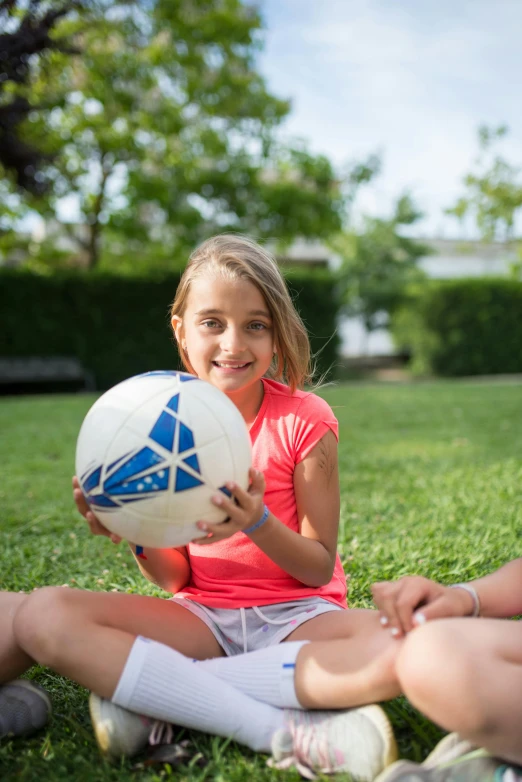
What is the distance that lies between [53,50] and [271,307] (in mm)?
7677

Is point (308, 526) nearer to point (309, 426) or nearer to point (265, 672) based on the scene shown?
point (309, 426)

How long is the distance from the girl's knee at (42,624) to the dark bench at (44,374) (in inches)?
462

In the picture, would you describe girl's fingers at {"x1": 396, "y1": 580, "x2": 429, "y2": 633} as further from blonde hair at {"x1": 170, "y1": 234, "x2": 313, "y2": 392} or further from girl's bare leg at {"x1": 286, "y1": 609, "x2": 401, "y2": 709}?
blonde hair at {"x1": 170, "y1": 234, "x2": 313, "y2": 392}

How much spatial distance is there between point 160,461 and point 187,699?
57cm

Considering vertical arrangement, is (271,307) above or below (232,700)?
above

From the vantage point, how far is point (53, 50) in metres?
8.23

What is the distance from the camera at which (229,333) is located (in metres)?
2.00

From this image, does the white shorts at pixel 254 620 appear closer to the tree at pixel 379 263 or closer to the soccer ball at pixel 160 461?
the soccer ball at pixel 160 461

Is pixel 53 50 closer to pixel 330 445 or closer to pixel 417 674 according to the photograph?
pixel 330 445

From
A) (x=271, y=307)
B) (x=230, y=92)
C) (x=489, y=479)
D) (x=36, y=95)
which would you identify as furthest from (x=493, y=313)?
(x=271, y=307)

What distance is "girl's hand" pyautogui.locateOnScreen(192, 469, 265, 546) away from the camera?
167cm

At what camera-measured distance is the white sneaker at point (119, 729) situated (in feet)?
5.27

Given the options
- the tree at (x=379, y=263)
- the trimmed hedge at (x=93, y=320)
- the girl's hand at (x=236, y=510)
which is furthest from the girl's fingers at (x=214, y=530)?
the tree at (x=379, y=263)

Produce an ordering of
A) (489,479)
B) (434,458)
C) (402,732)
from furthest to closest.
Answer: (434,458)
(489,479)
(402,732)
